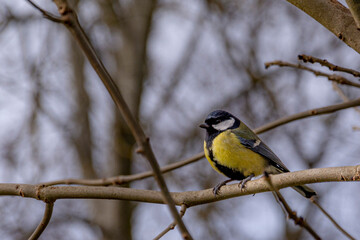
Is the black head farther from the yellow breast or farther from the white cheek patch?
the yellow breast

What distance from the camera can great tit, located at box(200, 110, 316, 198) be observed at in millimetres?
3596

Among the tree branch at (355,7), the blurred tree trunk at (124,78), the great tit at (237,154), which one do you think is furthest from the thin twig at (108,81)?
the blurred tree trunk at (124,78)

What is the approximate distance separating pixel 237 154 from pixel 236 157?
0.03m

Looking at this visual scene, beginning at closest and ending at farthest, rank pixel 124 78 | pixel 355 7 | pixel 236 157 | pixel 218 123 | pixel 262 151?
pixel 355 7 → pixel 236 157 → pixel 262 151 → pixel 218 123 → pixel 124 78

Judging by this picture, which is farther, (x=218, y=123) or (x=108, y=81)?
(x=218, y=123)

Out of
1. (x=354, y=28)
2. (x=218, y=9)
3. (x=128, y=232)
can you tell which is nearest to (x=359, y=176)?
(x=354, y=28)

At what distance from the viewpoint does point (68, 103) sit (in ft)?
26.4

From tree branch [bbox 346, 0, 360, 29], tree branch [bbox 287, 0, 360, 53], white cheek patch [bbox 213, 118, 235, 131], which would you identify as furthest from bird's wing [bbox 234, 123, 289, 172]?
tree branch [bbox 346, 0, 360, 29]

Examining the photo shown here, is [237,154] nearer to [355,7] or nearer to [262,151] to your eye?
[262,151]

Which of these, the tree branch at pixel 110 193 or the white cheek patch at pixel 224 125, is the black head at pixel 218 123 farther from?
the tree branch at pixel 110 193

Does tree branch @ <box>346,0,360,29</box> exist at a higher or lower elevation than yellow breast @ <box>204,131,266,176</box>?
higher

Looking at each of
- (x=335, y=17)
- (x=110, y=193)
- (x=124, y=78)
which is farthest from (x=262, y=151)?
(x=124, y=78)

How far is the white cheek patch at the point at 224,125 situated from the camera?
3.97 m

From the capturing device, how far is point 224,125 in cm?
402
